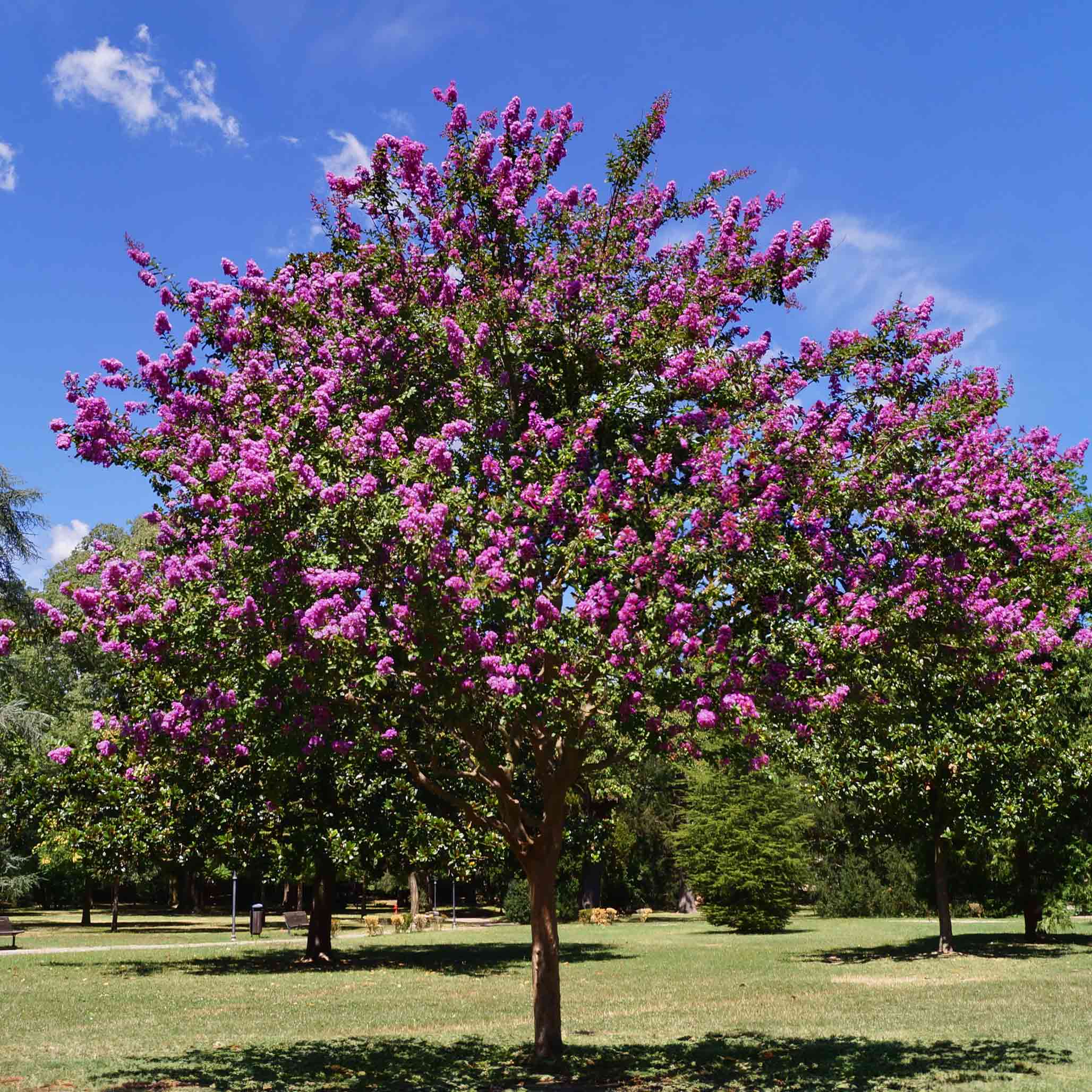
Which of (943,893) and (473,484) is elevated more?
(473,484)

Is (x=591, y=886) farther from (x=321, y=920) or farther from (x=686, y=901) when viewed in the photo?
(x=321, y=920)

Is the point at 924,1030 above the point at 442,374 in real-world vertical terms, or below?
below

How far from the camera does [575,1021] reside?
50.8ft

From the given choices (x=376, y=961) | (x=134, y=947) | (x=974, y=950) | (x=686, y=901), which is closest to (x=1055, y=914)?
(x=974, y=950)

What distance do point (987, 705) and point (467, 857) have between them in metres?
12.2

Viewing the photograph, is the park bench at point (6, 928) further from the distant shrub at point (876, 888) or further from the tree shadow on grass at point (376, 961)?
the distant shrub at point (876, 888)

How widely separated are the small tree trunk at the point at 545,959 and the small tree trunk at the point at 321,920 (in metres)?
15.6

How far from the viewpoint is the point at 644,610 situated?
31.3 ft

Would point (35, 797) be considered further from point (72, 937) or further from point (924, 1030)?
point (924, 1030)

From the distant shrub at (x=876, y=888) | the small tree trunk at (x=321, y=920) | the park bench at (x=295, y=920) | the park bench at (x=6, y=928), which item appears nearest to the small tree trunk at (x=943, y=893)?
the small tree trunk at (x=321, y=920)

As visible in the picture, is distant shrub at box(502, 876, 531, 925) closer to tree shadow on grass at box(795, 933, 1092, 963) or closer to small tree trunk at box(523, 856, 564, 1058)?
tree shadow on grass at box(795, 933, 1092, 963)

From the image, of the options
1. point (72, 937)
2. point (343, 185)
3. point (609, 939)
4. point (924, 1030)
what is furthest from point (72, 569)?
point (924, 1030)

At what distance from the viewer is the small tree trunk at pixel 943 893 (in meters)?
26.1

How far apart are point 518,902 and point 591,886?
27.1 ft
